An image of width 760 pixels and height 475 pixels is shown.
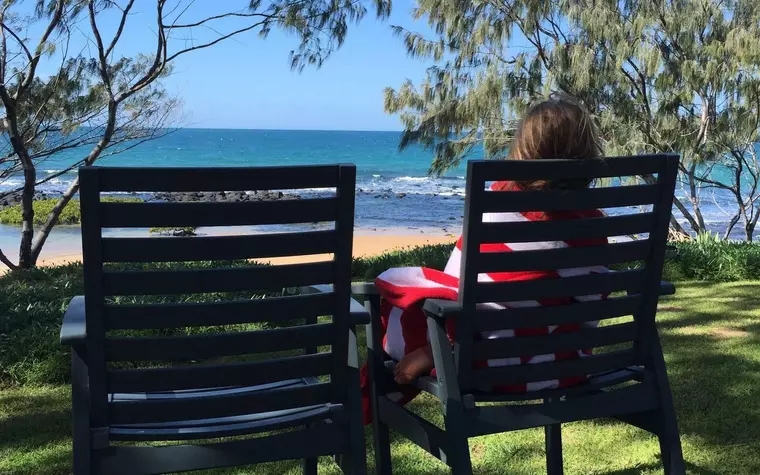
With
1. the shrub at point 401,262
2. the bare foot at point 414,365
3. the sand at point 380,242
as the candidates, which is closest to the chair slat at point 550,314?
the bare foot at point 414,365

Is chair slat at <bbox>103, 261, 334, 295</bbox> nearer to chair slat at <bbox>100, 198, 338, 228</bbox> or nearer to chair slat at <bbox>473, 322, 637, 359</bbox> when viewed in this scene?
chair slat at <bbox>100, 198, 338, 228</bbox>

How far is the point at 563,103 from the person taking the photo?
6.36 ft

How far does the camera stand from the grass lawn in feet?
8.09

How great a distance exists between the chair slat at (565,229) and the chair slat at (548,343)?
0.24m

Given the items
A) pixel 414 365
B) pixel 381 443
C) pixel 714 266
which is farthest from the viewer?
pixel 714 266

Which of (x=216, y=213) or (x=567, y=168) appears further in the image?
(x=567, y=168)

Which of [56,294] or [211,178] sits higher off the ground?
[211,178]

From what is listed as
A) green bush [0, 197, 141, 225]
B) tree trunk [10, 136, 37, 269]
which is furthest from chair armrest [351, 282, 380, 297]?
green bush [0, 197, 141, 225]

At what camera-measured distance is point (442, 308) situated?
1.71 metres

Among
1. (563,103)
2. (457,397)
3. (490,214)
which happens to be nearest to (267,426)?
(457,397)

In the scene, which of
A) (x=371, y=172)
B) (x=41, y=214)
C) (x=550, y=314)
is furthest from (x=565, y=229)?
(x=371, y=172)

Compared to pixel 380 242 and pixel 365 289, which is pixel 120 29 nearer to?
pixel 365 289

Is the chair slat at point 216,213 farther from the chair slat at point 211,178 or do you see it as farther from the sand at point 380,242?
the sand at point 380,242

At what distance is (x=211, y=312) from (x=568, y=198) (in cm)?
84
